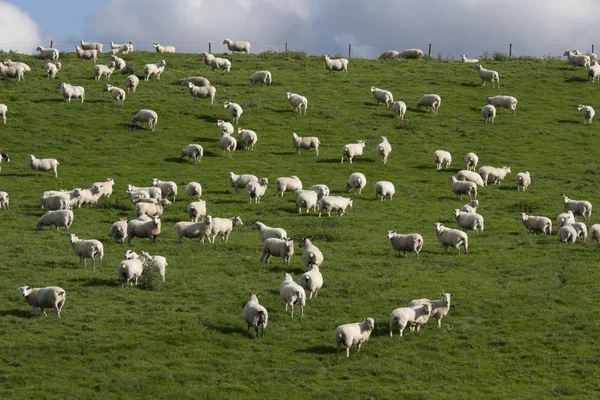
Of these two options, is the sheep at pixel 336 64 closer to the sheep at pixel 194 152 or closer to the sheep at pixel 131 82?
the sheep at pixel 131 82

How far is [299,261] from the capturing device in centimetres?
3391

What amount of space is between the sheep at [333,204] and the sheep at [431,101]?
2047 centimetres

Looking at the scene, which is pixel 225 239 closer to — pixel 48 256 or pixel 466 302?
pixel 48 256

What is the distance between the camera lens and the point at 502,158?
52.2 metres

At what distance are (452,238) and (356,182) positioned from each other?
1011 cm

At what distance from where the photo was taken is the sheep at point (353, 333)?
25.6m

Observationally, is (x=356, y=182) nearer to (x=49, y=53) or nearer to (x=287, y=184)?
(x=287, y=184)

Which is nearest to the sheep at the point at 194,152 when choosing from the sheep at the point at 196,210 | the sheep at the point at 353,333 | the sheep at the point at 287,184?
the sheep at the point at 287,184

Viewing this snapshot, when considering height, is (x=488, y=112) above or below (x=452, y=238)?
above

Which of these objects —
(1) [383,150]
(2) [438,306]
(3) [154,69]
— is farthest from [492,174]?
(3) [154,69]

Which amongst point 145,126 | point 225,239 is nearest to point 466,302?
point 225,239

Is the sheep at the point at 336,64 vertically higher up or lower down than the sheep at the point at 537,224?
higher up

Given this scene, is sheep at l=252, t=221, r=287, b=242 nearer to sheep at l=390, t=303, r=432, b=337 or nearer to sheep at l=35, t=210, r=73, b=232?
sheep at l=35, t=210, r=73, b=232

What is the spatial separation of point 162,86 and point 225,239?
2771 cm
